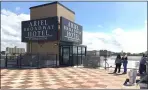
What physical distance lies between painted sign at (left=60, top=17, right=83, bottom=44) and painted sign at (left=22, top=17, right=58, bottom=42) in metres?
0.68

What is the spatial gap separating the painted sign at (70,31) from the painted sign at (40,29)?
683mm

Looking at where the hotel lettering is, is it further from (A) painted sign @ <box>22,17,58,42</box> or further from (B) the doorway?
(B) the doorway

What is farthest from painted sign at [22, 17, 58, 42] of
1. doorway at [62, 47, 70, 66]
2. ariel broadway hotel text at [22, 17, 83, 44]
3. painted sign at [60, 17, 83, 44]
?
doorway at [62, 47, 70, 66]

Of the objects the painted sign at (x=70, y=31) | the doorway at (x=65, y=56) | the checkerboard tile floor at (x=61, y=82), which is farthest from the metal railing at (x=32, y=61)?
the checkerboard tile floor at (x=61, y=82)

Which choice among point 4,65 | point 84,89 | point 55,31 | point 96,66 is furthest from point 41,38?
point 84,89

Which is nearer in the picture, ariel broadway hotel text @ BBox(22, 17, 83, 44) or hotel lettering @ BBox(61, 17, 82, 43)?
ariel broadway hotel text @ BBox(22, 17, 83, 44)

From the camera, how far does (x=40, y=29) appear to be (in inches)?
857

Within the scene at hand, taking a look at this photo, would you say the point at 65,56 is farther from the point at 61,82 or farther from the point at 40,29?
the point at 61,82

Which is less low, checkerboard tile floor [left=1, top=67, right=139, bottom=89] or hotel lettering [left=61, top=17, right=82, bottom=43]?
hotel lettering [left=61, top=17, right=82, bottom=43]

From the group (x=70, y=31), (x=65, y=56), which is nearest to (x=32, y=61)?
(x=65, y=56)

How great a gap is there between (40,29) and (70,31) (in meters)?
3.07

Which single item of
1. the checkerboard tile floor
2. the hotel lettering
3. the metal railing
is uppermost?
the hotel lettering

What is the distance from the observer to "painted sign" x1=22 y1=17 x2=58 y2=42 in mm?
21094

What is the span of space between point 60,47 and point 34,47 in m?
3.42
